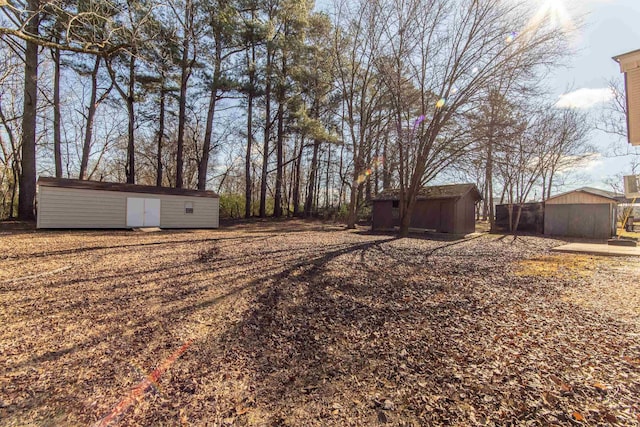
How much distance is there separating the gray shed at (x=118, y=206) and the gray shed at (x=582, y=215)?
17.6 metres

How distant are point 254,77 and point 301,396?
17.6 meters

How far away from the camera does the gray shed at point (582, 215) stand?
526 inches

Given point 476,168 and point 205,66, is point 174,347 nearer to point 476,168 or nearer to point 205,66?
point 476,168

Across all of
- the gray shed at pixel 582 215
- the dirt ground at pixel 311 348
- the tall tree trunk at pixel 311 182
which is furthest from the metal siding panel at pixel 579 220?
the tall tree trunk at pixel 311 182

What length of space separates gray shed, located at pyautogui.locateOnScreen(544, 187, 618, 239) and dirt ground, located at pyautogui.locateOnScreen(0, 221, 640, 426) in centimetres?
1131

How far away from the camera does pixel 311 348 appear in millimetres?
2533

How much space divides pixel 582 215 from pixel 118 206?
70.6 feet

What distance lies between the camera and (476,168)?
1096cm

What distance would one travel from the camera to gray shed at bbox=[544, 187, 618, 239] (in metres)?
13.4

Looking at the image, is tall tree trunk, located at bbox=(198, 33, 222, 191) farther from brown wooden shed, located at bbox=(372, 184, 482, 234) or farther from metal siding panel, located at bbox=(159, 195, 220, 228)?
brown wooden shed, located at bbox=(372, 184, 482, 234)

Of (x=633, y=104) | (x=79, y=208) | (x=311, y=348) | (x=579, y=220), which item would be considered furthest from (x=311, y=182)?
(x=311, y=348)

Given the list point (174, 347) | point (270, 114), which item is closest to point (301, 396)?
point (174, 347)

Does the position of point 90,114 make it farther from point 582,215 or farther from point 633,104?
point 582,215

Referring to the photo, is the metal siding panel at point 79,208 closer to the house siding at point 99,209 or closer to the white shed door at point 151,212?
the house siding at point 99,209
